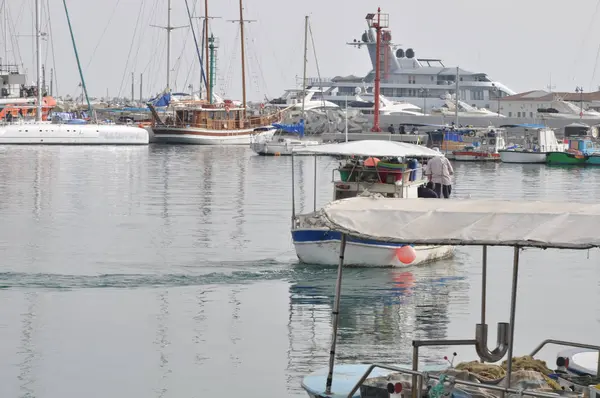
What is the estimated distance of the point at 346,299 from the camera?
20109 millimetres

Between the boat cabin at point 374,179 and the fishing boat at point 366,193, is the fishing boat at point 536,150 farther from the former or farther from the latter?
the boat cabin at point 374,179

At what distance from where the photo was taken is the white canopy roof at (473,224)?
1008 cm

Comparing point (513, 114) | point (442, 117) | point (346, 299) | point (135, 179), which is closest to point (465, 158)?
point (135, 179)

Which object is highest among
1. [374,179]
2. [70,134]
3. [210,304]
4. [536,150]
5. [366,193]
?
[374,179]

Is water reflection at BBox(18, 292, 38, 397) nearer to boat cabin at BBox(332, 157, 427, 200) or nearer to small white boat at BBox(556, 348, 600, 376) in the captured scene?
small white boat at BBox(556, 348, 600, 376)

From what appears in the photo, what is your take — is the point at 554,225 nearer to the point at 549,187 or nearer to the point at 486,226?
the point at 486,226

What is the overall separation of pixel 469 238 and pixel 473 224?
0.21m

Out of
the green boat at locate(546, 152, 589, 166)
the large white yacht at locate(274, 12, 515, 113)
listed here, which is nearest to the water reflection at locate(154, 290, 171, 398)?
the green boat at locate(546, 152, 589, 166)

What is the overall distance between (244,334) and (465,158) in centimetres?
6124

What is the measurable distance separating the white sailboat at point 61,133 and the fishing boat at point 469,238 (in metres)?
78.9

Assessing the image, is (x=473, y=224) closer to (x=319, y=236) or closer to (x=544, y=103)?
(x=319, y=236)

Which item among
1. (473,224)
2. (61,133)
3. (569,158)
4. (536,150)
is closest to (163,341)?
(473,224)

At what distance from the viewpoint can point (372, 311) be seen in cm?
1917

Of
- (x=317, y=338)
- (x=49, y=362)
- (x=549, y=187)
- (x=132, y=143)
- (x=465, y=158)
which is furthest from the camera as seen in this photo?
(x=132, y=143)
